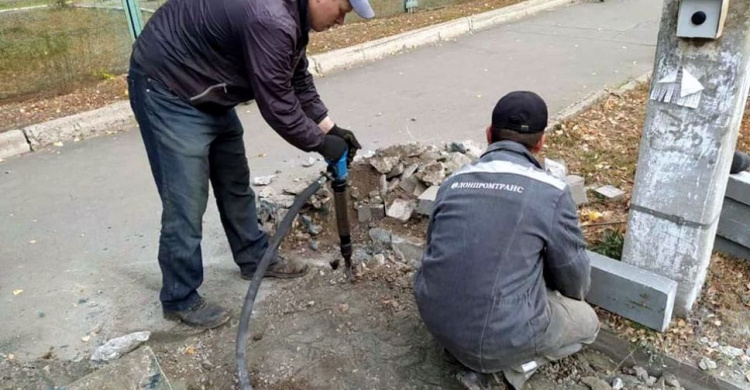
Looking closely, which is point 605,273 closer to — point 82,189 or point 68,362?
point 68,362

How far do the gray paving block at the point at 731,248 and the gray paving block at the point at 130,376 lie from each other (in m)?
2.88

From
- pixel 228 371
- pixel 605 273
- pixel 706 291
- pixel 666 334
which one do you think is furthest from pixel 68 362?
pixel 706 291

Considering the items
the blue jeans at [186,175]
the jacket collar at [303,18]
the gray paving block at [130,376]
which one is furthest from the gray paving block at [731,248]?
→ the gray paving block at [130,376]

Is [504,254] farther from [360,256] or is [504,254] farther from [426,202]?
[426,202]

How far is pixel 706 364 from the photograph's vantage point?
8.53ft

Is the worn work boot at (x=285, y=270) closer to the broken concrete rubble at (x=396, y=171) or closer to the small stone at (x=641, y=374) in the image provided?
the broken concrete rubble at (x=396, y=171)

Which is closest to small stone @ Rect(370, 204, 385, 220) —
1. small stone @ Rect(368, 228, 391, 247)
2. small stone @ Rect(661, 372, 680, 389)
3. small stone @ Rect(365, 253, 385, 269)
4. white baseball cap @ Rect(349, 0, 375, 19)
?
small stone @ Rect(368, 228, 391, 247)

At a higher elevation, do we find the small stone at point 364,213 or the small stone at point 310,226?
the small stone at point 364,213

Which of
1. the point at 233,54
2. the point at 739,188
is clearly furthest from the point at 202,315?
the point at 739,188

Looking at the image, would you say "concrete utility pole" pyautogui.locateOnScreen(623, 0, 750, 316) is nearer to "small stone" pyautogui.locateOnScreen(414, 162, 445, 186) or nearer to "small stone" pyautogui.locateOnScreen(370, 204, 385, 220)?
"small stone" pyautogui.locateOnScreen(414, 162, 445, 186)

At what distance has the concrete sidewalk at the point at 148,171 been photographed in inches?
132

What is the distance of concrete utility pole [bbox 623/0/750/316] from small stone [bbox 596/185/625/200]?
1.14 meters

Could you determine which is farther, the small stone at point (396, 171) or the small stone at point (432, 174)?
the small stone at point (396, 171)

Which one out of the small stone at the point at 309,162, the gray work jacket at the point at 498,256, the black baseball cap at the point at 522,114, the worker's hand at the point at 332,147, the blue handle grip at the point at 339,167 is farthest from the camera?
the small stone at the point at 309,162
